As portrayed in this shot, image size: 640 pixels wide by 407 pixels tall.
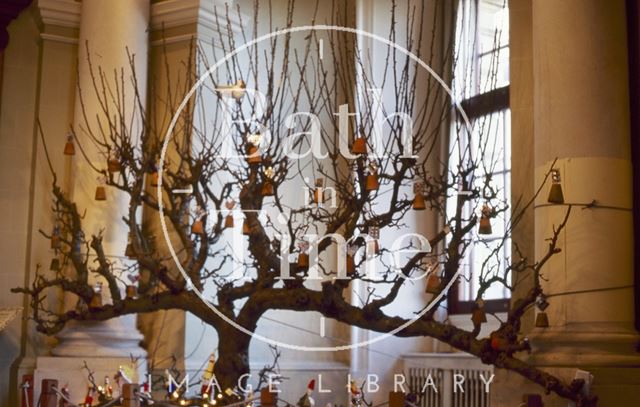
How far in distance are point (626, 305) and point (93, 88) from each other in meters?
5.73

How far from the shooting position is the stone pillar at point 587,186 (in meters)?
8.03

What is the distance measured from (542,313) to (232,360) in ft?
9.25

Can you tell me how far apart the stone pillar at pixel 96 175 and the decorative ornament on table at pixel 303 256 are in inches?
103

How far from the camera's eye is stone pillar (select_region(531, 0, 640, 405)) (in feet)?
26.3

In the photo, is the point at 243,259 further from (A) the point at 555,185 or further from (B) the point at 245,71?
(A) the point at 555,185

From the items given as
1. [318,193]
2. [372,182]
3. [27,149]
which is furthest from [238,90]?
[27,149]

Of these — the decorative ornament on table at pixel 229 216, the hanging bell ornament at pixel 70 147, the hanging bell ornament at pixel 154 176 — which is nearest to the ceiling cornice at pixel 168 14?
the hanging bell ornament at pixel 70 147

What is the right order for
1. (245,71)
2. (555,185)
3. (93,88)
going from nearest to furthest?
(555,185) → (93,88) → (245,71)

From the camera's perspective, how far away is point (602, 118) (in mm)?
8172

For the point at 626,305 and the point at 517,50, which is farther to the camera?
the point at 517,50

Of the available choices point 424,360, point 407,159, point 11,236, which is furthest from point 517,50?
point 11,236

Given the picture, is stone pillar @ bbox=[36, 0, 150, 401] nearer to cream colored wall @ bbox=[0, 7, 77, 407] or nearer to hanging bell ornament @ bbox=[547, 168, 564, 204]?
cream colored wall @ bbox=[0, 7, 77, 407]

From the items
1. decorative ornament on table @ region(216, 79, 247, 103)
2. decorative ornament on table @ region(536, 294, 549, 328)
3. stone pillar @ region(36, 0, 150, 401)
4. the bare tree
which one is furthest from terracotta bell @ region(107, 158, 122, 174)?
decorative ornament on table @ region(536, 294, 549, 328)

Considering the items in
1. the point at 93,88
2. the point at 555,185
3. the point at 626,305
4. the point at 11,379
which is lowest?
the point at 11,379
